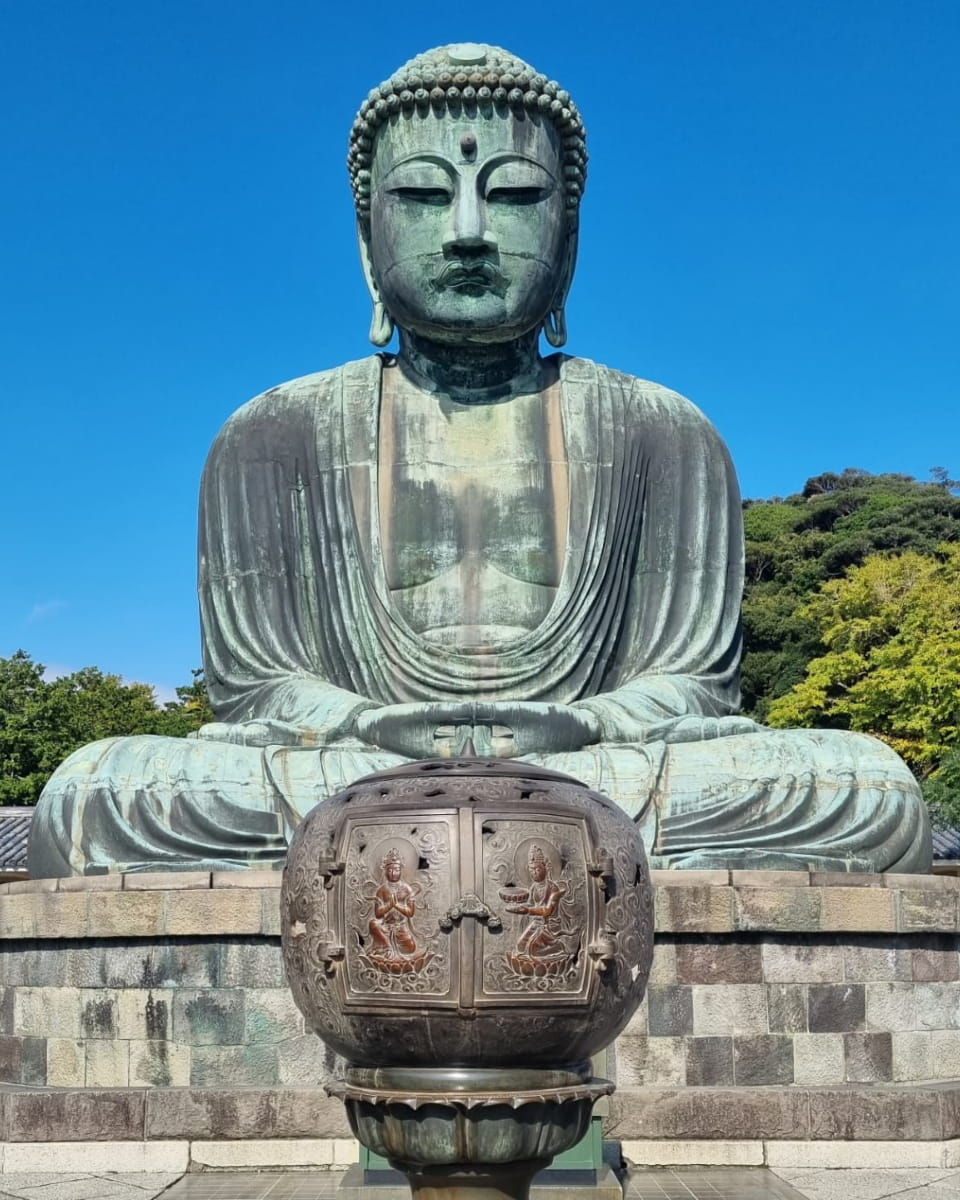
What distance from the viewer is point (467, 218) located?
996 cm

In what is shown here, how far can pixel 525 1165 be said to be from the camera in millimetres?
4066

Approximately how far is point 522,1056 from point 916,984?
4.21 metres

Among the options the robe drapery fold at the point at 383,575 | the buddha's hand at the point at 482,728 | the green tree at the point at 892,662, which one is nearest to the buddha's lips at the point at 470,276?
the robe drapery fold at the point at 383,575

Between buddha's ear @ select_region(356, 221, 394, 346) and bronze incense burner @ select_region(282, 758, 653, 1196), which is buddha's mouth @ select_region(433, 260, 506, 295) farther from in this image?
bronze incense burner @ select_region(282, 758, 653, 1196)

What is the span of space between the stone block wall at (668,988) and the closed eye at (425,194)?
15.5ft

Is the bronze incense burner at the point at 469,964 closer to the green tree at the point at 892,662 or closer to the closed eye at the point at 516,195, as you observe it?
the closed eye at the point at 516,195

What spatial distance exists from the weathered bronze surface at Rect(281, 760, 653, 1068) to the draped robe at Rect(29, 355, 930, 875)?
4.09m

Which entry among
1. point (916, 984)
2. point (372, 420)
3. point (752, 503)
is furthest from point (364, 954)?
point (752, 503)

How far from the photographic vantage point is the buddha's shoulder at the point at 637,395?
10516mm

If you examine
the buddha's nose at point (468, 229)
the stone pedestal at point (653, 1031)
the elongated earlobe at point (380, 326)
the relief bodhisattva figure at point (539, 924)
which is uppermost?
the buddha's nose at point (468, 229)

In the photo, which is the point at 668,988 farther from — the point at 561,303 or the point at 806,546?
the point at 806,546

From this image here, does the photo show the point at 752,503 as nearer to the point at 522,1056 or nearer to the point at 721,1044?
the point at 721,1044

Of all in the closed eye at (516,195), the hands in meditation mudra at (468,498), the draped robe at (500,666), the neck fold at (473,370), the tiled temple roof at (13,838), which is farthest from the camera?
the tiled temple roof at (13,838)

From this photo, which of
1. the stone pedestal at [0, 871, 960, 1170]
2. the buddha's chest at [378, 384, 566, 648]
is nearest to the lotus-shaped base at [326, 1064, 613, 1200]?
the stone pedestal at [0, 871, 960, 1170]
